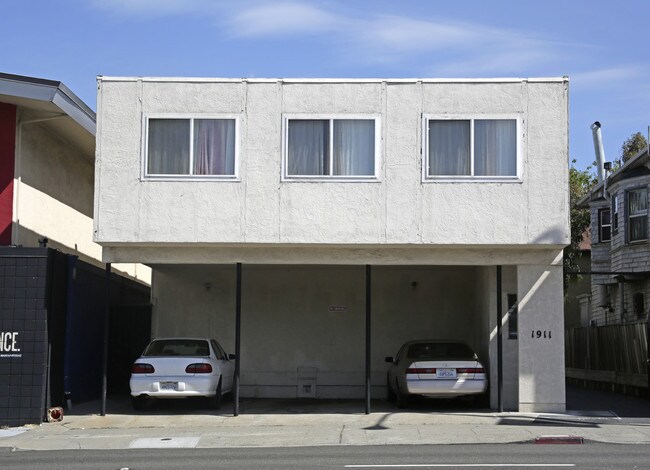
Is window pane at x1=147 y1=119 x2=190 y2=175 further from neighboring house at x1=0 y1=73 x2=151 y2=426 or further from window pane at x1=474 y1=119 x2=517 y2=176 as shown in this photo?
window pane at x1=474 y1=119 x2=517 y2=176

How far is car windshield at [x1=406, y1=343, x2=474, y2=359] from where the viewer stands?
62.1 ft

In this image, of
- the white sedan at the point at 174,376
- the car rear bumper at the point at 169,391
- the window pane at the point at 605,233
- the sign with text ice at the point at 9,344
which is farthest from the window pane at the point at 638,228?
the sign with text ice at the point at 9,344

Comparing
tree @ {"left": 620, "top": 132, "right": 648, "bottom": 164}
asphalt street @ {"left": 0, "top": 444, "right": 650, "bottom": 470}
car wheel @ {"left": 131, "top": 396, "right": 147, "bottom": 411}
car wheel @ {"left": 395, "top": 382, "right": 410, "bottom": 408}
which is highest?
tree @ {"left": 620, "top": 132, "right": 648, "bottom": 164}

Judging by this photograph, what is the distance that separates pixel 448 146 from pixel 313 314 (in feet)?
21.4

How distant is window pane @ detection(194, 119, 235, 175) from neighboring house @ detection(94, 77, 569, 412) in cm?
3

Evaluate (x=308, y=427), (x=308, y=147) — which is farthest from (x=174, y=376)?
(x=308, y=147)

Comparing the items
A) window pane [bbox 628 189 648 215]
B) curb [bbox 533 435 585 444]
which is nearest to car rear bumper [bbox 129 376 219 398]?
curb [bbox 533 435 585 444]

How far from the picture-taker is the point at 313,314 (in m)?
23.1

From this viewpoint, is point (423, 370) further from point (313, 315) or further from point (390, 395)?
point (313, 315)

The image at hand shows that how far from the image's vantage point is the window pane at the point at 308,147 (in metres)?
18.3

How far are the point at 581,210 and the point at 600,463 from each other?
3263cm

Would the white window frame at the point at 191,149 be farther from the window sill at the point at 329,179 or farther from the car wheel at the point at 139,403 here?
the car wheel at the point at 139,403

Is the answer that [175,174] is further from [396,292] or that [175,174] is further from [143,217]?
[396,292]

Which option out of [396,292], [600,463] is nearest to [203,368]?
[396,292]
